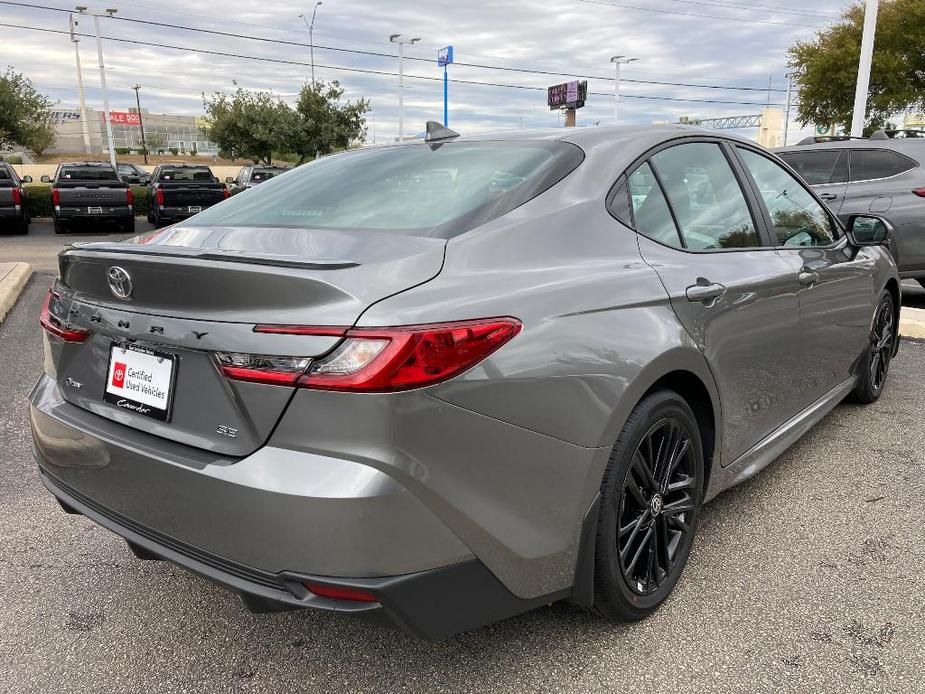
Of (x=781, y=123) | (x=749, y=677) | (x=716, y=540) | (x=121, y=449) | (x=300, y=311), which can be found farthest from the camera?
(x=781, y=123)

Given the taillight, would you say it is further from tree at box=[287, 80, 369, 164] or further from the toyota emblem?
tree at box=[287, 80, 369, 164]

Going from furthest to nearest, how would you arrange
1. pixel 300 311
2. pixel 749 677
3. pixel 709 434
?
pixel 709 434, pixel 749 677, pixel 300 311

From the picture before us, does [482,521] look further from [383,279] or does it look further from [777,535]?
[777,535]

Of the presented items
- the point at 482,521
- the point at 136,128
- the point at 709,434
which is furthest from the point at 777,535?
the point at 136,128

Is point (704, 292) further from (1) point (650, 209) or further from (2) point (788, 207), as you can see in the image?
(2) point (788, 207)

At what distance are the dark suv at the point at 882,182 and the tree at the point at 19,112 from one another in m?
34.9

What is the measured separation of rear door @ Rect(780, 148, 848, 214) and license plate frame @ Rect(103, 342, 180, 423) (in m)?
7.56

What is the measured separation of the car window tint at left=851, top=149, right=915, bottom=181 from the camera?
765 cm

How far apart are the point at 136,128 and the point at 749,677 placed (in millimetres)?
123576

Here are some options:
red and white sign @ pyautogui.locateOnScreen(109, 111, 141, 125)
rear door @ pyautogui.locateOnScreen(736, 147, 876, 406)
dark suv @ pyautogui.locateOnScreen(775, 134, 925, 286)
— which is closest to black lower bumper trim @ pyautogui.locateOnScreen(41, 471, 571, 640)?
rear door @ pyautogui.locateOnScreen(736, 147, 876, 406)

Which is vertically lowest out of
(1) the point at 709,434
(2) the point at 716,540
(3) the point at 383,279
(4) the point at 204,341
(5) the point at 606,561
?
(2) the point at 716,540

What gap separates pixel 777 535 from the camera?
2.98 meters

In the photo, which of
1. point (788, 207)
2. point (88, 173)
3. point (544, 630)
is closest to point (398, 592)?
point (544, 630)

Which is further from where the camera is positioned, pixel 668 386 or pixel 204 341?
pixel 668 386
